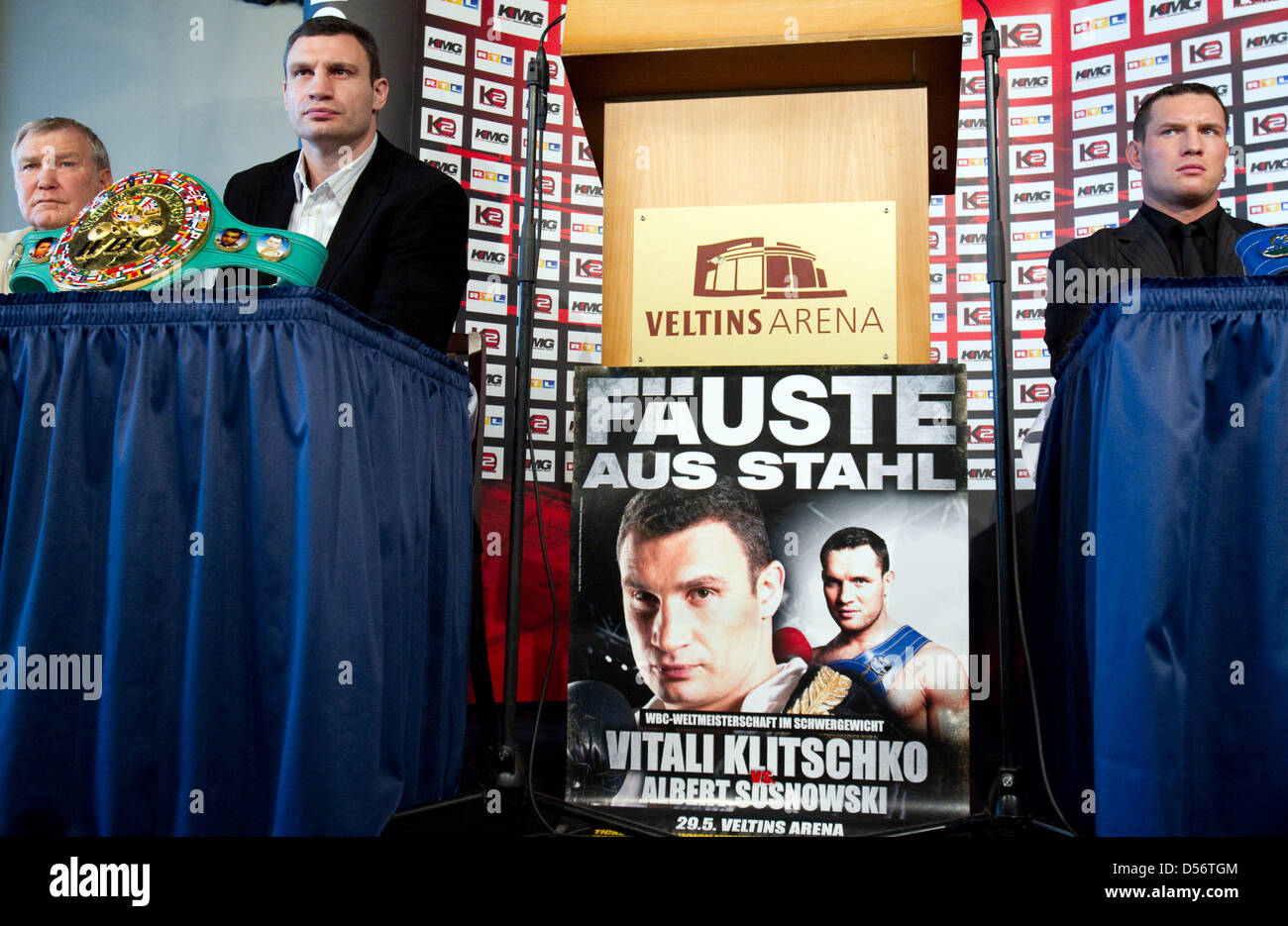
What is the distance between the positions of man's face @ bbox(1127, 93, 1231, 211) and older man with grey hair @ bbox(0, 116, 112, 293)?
2.57m

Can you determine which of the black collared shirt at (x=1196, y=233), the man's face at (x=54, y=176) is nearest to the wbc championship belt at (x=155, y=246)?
the man's face at (x=54, y=176)

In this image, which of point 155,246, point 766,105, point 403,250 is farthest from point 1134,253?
point 155,246

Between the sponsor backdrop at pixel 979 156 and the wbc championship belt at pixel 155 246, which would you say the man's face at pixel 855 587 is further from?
the sponsor backdrop at pixel 979 156

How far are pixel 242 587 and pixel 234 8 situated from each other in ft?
10.3

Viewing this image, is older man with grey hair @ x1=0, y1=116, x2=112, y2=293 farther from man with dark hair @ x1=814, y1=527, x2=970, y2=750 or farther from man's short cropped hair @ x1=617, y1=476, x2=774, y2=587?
man with dark hair @ x1=814, y1=527, x2=970, y2=750

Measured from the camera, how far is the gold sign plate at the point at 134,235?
51.1 inches

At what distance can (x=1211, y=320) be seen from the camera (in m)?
1.20

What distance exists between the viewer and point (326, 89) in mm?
2016

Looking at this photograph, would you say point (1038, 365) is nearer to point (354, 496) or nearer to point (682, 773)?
point (682, 773)

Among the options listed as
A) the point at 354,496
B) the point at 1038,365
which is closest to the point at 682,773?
the point at 354,496

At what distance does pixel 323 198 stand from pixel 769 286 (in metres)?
0.95

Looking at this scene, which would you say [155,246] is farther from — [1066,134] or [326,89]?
[1066,134]

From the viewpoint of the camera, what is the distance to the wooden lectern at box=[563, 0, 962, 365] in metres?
1.56
